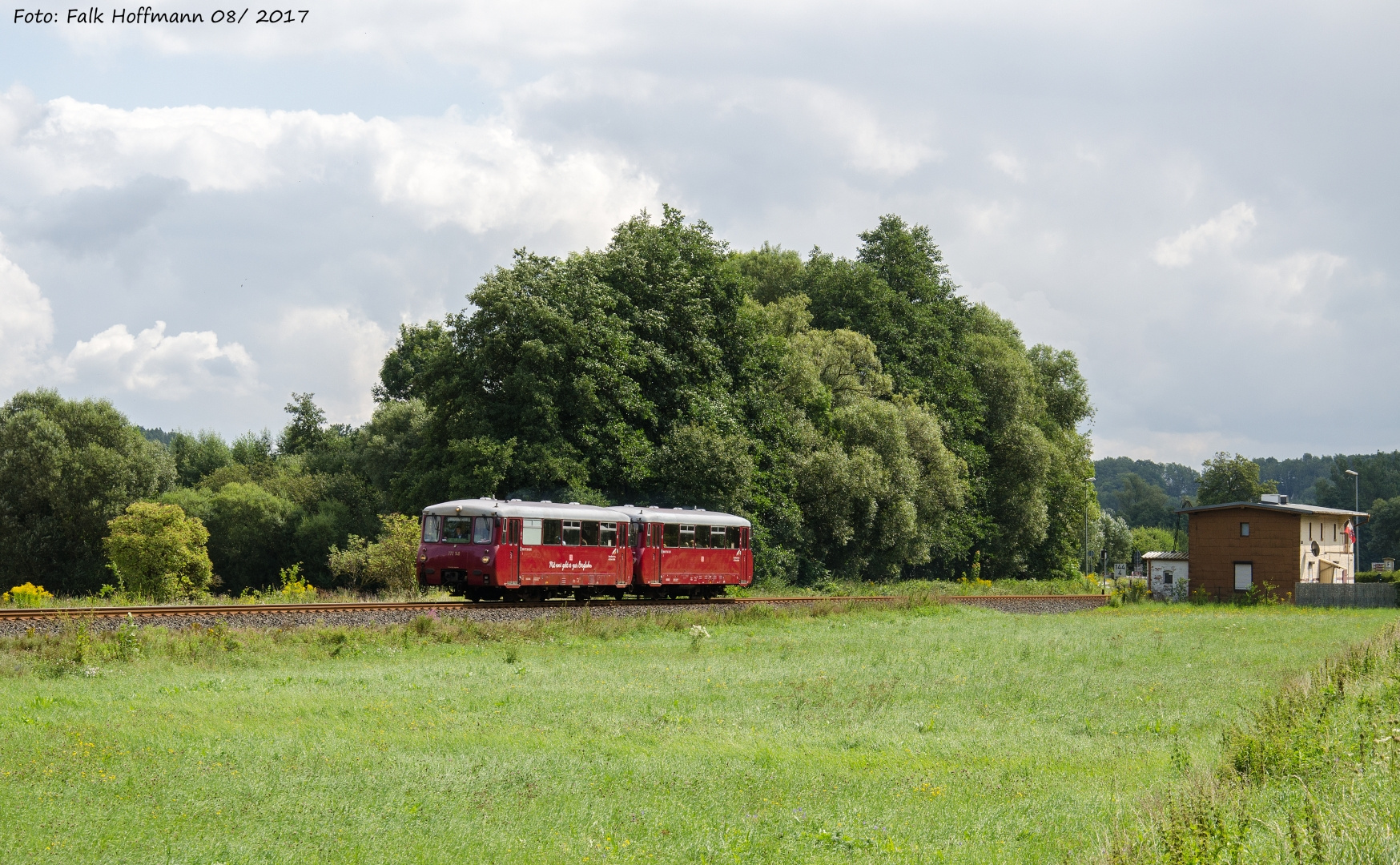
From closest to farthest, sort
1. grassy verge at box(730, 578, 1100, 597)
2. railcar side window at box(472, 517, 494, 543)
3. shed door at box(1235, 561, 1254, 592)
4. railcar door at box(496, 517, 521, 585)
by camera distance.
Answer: railcar door at box(496, 517, 521, 585)
railcar side window at box(472, 517, 494, 543)
grassy verge at box(730, 578, 1100, 597)
shed door at box(1235, 561, 1254, 592)

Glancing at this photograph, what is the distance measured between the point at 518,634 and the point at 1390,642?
1852 cm

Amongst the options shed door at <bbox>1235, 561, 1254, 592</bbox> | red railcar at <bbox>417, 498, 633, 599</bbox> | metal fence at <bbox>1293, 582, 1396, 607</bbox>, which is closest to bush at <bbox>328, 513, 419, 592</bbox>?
red railcar at <bbox>417, 498, 633, 599</bbox>

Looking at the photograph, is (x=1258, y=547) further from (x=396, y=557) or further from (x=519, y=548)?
(x=396, y=557)

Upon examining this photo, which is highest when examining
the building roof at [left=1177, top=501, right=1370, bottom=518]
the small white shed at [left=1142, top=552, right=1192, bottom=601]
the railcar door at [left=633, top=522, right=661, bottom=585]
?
the building roof at [left=1177, top=501, right=1370, bottom=518]

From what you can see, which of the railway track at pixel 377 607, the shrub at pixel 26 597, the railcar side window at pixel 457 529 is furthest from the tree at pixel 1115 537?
the shrub at pixel 26 597

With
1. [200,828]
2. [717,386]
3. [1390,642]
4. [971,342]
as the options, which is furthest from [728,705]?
[971,342]

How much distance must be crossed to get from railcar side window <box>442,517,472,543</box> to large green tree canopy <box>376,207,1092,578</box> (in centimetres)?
910

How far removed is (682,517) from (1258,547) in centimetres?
3234

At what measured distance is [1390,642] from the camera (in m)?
23.1

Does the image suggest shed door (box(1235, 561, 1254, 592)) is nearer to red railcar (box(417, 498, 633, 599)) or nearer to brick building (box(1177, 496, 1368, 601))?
brick building (box(1177, 496, 1368, 601))

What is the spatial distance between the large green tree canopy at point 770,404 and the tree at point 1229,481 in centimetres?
5699

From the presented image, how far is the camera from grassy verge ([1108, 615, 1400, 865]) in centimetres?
789

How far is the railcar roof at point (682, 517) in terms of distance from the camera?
117ft

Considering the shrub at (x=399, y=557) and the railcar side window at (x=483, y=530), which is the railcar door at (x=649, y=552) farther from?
the shrub at (x=399, y=557)
